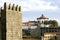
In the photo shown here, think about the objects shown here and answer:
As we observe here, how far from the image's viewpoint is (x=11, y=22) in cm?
2634

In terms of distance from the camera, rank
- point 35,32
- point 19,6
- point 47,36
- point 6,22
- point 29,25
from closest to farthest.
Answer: point 6,22 < point 19,6 < point 47,36 < point 35,32 < point 29,25

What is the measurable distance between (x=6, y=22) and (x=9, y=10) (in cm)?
143

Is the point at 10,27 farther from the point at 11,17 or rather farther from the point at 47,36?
the point at 47,36

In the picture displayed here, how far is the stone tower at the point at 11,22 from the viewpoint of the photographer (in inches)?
1012

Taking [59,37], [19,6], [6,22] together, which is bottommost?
[59,37]

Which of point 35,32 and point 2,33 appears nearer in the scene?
point 2,33

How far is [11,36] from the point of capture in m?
26.4

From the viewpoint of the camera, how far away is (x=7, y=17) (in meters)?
25.8

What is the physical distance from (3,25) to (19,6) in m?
3.36

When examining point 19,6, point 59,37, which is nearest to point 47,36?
point 59,37

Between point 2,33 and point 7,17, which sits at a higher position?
point 7,17

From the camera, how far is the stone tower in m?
25.7

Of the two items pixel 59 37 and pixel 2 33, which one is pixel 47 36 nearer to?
pixel 59 37

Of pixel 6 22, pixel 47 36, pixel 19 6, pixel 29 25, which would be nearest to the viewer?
pixel 6 22
